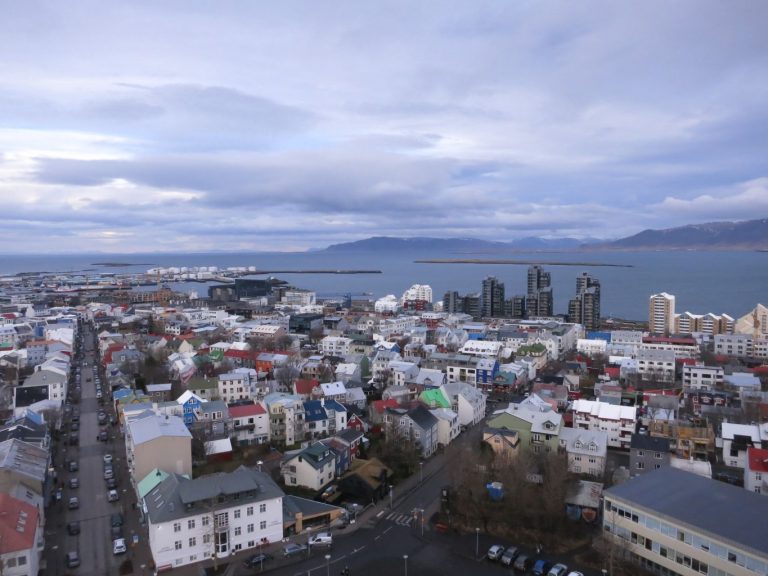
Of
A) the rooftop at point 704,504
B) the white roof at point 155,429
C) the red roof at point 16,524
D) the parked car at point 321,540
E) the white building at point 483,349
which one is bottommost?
the parked car at point 321,540

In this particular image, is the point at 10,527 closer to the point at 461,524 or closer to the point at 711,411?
the point at 461,524

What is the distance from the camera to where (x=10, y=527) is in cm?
690

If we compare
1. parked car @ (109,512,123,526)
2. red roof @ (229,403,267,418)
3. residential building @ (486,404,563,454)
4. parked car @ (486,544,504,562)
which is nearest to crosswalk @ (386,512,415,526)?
parked car @ (486,544,504,562)

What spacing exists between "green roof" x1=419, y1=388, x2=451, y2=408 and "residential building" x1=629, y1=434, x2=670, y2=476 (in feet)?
15.6

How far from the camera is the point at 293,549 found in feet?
25.7

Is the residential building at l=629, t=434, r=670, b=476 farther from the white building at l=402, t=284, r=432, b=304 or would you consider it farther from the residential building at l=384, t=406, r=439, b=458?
the white building at l=402, t=284, r=432, b=304

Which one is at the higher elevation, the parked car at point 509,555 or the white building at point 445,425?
the white building at point 445,425

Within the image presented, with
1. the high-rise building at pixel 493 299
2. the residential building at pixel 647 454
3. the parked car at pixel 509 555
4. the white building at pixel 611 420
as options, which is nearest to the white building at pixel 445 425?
the white building at pixel 611 420

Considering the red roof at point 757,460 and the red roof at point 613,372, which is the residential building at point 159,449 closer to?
the red roof at point 757,460

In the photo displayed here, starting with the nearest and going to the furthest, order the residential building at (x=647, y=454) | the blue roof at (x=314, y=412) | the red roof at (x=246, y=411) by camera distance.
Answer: the residential building at (x=647, y=454), the red roof at (x=246, y=411), the blue roof at (x=314, y=412)

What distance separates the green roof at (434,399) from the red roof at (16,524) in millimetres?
8768

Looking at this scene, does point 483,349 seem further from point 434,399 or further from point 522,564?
point 522,564

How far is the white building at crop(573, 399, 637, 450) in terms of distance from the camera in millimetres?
12602

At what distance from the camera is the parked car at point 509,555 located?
7533 millimetres
